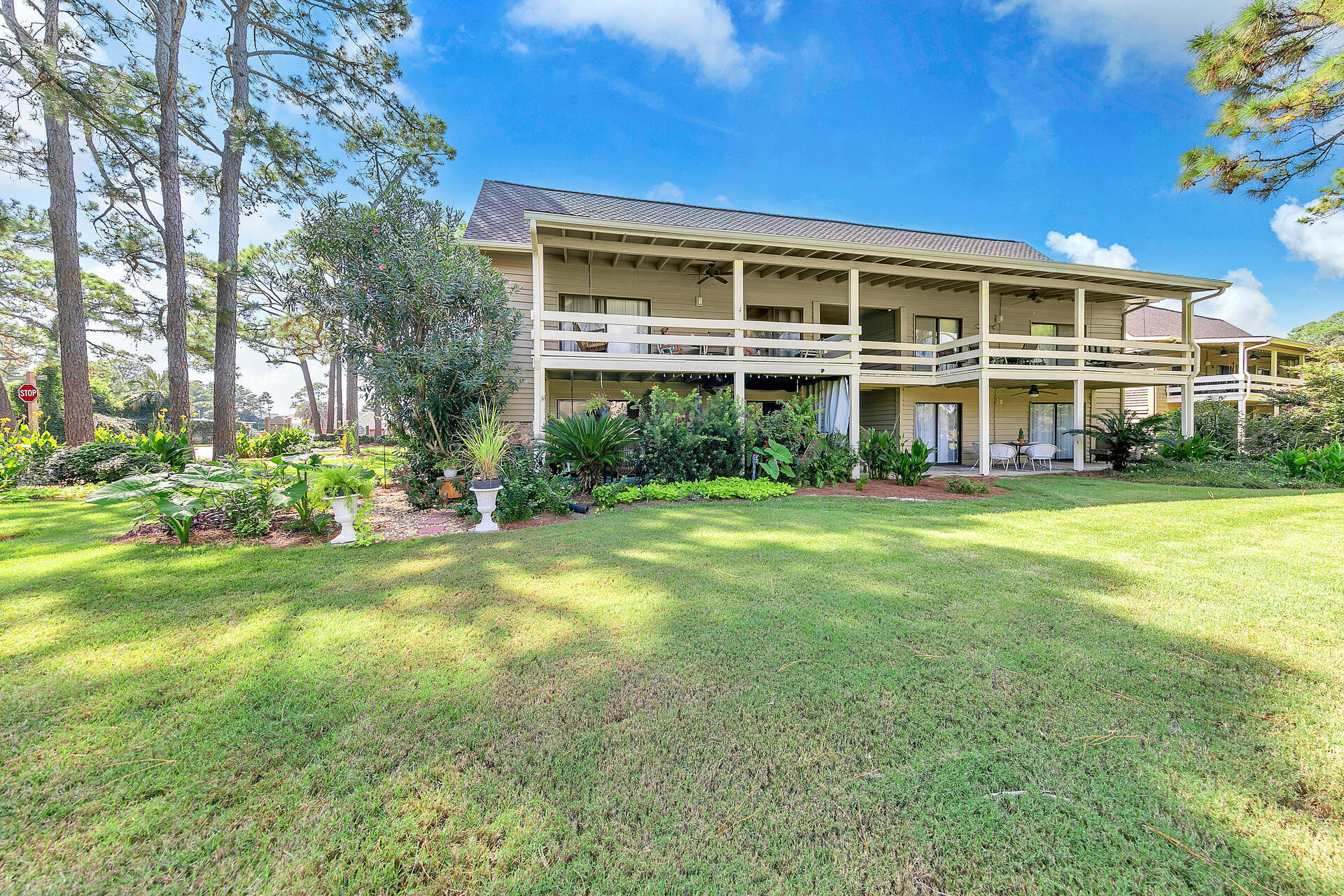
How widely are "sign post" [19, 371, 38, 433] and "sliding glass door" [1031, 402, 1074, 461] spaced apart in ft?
90.4

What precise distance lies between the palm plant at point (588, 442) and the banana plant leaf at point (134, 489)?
4267mm

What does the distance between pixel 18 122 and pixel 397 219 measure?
39.7ft

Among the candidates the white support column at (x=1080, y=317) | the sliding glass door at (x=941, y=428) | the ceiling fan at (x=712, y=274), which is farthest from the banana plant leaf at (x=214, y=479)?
the white support column at (x=1080, y=317)

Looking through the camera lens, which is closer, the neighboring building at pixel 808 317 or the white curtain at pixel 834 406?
the neighboring building at pixel 808 317

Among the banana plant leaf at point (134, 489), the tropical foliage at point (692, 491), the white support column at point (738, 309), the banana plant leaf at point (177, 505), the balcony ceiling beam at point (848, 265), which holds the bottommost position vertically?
the tropical foliage at point (692, 491)

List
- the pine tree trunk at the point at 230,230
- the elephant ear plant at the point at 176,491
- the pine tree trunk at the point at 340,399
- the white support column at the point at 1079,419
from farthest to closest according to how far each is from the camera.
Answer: the pine tree trunk at the point at 340,399 → the white support column at the point at 1079,419 → the pine tree trunk at the point at 230,230 → the elephant ear plant at the point at 176,491

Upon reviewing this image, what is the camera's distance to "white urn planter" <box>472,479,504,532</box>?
5.75 metres

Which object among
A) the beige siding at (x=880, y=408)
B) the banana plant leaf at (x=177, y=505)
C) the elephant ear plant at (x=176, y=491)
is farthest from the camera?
the beige siding at (x=880, y=408)

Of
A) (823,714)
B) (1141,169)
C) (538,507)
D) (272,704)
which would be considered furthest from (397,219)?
(1141,169)

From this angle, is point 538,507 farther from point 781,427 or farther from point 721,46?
point 721,46

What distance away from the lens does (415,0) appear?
11.2 meters

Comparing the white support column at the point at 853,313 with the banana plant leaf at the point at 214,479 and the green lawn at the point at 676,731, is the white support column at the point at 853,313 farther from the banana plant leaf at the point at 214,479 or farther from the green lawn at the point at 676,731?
the banana plant leaf at the point at 214,479

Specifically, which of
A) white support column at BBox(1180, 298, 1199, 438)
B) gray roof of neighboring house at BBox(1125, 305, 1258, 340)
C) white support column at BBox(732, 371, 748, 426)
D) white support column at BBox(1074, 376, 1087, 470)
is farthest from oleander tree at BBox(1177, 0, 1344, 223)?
gray roof of neighboring house at BBox(1125, 305, 1258, 340)

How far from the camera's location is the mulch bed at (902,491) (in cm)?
789
